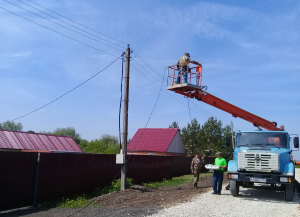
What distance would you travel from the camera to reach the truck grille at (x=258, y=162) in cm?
1020

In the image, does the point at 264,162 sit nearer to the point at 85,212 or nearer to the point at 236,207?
the point at 236,207

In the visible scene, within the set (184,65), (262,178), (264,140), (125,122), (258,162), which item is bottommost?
(262,178)

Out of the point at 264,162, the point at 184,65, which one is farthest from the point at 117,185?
the point at 264,162

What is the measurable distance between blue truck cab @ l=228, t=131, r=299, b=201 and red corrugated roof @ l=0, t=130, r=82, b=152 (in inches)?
697

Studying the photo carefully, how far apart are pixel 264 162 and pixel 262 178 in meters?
0.59

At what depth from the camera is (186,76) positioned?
39.3ft

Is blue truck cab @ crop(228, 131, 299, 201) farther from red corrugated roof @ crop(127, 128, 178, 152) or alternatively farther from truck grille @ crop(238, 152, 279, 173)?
red corrugated roof @ crop(127, 128, 178, 152)

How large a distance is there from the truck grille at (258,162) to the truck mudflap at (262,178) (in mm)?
185

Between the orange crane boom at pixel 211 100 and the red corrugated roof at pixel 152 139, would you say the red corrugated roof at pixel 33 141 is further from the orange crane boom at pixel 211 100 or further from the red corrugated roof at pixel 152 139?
the orange crane boom at pixel 211 100

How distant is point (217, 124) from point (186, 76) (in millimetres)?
32431

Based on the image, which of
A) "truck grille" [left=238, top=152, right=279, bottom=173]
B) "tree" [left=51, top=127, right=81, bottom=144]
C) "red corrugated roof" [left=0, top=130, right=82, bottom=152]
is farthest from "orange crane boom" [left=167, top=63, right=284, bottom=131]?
"tree" [left=51, top=127, right=81, bottom=144]

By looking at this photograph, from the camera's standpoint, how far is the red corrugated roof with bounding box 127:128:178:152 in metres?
34.9

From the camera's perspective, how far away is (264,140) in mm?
11336

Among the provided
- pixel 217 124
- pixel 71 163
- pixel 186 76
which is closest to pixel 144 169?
pixel 71 163
